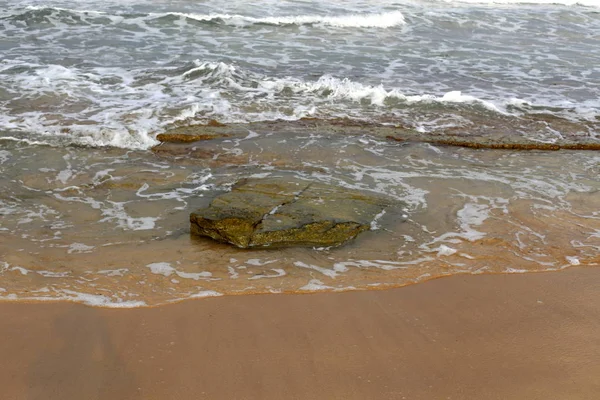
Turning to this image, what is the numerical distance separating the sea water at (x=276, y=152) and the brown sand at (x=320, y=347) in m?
0.25

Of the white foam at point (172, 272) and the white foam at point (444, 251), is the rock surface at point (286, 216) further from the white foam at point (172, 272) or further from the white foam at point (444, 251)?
the white foam at point (444, 251)

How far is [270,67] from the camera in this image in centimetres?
1129

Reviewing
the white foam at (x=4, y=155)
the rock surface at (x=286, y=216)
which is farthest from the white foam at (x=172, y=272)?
the white foam at (x=4, y=155)

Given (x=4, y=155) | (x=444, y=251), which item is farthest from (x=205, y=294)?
(x=4, y=155)

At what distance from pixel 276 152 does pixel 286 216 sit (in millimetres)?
2131

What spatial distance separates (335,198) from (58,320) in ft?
8.38

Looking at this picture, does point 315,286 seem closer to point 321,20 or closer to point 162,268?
point 162,268

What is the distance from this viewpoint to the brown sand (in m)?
3.13

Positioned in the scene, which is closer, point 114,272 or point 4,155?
point 114,272

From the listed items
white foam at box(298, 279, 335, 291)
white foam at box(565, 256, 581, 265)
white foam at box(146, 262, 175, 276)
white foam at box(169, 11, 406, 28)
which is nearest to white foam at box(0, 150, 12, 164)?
white foam at box(146, 262, 175, 276)

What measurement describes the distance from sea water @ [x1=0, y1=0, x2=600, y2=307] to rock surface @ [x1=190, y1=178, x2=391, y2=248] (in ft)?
0.41

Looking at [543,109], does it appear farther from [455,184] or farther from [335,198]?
[335,198]

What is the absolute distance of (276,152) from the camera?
6.88 meters

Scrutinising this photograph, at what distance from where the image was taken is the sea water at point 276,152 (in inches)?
175
